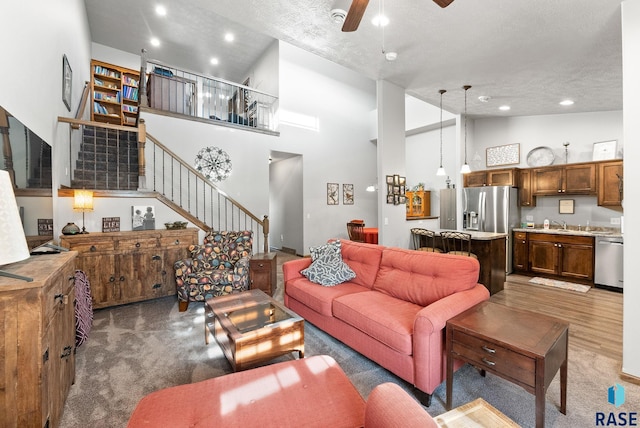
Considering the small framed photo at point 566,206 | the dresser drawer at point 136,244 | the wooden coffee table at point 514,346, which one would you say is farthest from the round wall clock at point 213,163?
the small framed photo at point 566,206

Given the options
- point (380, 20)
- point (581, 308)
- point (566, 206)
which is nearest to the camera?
point (380, 20)

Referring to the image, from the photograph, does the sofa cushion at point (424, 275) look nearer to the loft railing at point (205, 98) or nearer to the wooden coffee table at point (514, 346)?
the wooden coffee table at point (514, 346)

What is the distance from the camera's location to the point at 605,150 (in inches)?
188

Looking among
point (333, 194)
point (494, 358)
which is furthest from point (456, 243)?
point (333, 194)

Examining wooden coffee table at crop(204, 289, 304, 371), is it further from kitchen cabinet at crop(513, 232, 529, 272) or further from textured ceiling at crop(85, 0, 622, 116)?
kitchen cabinet at crop(513, 232, 529, 272)

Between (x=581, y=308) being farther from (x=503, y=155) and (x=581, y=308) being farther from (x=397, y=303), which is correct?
(x=503, y=155)

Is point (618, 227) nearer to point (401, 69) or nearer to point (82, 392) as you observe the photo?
point (401, 69)

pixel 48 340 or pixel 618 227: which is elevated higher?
pixel 618 227

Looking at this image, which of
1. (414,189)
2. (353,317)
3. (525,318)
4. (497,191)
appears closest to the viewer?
(525,318)

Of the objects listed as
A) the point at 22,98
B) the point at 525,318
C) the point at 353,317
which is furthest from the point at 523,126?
the point at 22,98

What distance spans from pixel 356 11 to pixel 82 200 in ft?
12.2

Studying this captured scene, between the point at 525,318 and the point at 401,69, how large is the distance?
3.39m

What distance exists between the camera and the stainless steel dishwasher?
4.23m

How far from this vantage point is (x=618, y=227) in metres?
4.70
